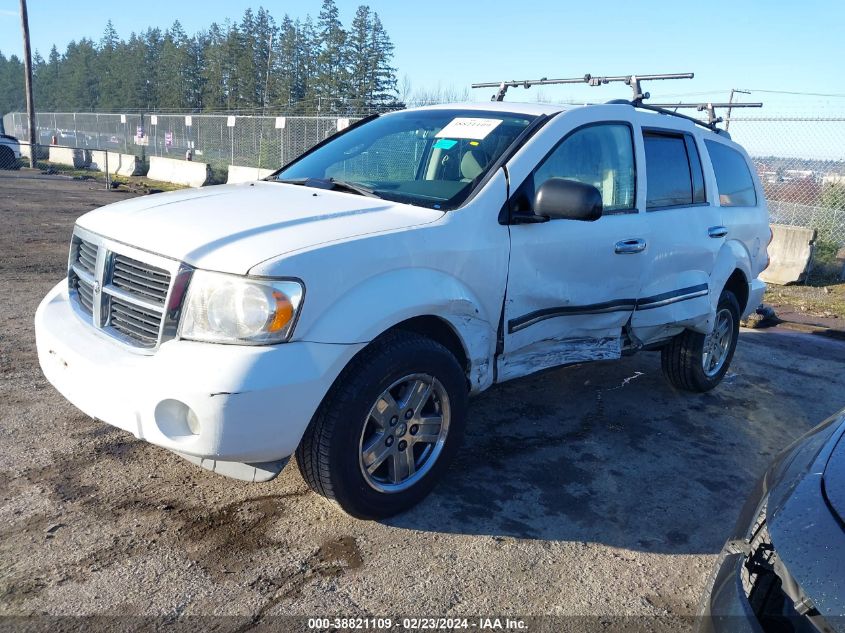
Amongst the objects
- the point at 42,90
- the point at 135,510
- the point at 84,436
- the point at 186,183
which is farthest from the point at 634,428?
the point at 42,90

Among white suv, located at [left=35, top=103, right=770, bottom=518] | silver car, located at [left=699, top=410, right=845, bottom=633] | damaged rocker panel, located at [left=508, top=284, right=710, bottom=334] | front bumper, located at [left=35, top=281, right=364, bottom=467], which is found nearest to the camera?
silver car, located at [left=699, top=410, right=845, bottom=633]

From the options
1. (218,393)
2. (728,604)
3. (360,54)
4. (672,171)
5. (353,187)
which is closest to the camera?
(728,604)

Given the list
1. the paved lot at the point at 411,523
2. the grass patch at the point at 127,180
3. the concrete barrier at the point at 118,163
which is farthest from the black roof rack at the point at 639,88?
the concrete barrier at the point at 118,163

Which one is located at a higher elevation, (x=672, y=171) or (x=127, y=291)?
(x=672, y=171)

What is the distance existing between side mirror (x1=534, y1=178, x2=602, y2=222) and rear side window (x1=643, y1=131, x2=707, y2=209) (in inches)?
49.3

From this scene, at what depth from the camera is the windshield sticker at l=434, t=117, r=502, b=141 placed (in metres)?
3.78

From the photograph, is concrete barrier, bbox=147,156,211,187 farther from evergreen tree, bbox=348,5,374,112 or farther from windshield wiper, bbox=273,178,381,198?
evergreen tree, bbox=348,5,374,112

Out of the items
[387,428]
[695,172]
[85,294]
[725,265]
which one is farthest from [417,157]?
[725,265]

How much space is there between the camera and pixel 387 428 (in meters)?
3.01

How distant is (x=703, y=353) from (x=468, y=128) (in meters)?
2.55

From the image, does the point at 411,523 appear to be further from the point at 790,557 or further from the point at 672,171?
the point at 672,171

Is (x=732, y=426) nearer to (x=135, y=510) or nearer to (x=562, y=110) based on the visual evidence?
(x=562, y=110)

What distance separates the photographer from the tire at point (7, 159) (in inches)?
935

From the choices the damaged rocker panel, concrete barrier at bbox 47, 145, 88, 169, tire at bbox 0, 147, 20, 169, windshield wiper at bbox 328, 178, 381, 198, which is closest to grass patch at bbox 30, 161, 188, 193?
concrete barrier at bbox 47, 145, 88, 169
